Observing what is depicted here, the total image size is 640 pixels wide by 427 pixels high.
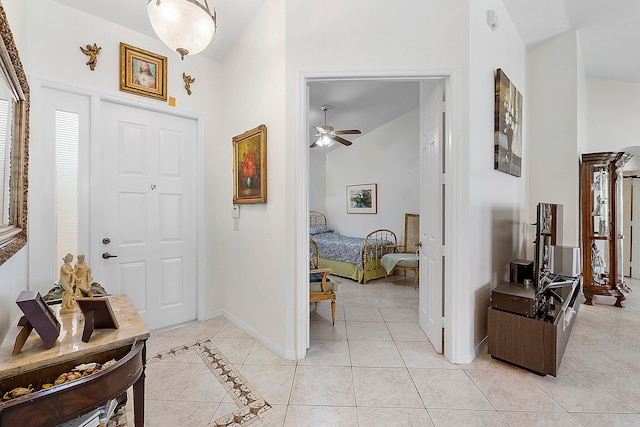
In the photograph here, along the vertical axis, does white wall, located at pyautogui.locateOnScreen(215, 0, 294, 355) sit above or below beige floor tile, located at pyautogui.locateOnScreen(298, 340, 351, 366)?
above

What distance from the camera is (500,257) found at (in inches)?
110

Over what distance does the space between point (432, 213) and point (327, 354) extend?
60.8 inches

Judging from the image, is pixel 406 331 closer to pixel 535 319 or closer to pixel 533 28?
pixel 535 319

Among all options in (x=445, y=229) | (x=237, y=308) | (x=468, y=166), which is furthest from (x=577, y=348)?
(x=237, y=308)

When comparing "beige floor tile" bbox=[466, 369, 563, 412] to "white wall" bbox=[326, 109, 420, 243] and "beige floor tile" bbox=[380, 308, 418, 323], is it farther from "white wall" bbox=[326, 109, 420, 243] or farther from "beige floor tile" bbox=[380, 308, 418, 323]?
"white wall" bbox=[326, 109, 420, 243]

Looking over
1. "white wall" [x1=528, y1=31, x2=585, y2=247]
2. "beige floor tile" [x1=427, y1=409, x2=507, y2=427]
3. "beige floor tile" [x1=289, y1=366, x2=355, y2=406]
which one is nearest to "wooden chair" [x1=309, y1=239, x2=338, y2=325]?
"beige floor tile" [x1=289, y1=366, x2=355, y2=406]

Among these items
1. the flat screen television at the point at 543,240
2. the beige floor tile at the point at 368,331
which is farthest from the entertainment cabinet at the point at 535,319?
the beige floor tile at the point at 368,331

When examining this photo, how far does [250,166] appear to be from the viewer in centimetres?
275

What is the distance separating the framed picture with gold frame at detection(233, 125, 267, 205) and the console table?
1.47m

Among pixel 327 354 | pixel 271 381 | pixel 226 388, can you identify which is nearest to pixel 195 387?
pixel 226 388

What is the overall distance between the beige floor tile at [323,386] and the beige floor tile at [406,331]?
2.64 ft

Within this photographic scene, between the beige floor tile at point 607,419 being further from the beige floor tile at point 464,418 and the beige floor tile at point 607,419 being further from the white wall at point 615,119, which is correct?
the white wall at point 615,119

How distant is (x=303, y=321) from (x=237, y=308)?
39.5 inches

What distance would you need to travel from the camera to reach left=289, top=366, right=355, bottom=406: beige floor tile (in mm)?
1871
